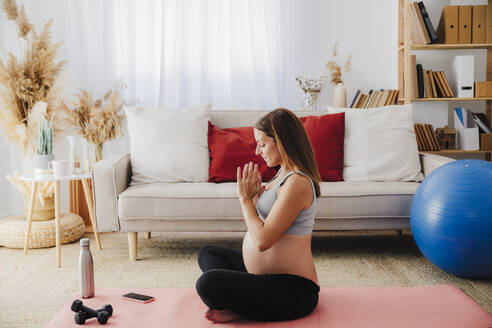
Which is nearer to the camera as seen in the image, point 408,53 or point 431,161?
point 431,161

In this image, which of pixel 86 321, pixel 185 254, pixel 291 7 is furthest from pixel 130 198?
pixel 291 7

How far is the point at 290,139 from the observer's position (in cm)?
159

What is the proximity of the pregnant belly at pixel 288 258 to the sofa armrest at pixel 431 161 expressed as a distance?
1.55m

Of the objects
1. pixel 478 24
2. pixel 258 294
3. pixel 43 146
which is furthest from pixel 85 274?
pixel 478 24

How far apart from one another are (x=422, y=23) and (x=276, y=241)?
9.24 ft

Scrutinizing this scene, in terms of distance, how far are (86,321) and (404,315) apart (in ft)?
3.60

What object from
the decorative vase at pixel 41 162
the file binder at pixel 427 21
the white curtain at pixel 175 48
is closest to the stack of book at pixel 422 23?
the file binder at pixel 427 21

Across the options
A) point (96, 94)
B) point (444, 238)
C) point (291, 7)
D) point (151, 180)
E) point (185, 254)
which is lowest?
point (185, 254)

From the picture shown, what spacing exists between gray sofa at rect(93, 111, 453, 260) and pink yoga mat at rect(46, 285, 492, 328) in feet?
2.78

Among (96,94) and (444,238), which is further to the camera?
(96,94)

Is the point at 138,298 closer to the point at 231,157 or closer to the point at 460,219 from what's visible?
the point at 231,157

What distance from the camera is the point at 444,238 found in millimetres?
2299

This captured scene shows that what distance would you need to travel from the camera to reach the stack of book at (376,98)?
3854 mm

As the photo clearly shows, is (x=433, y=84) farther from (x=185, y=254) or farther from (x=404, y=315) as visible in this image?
(x=404, y=315)
